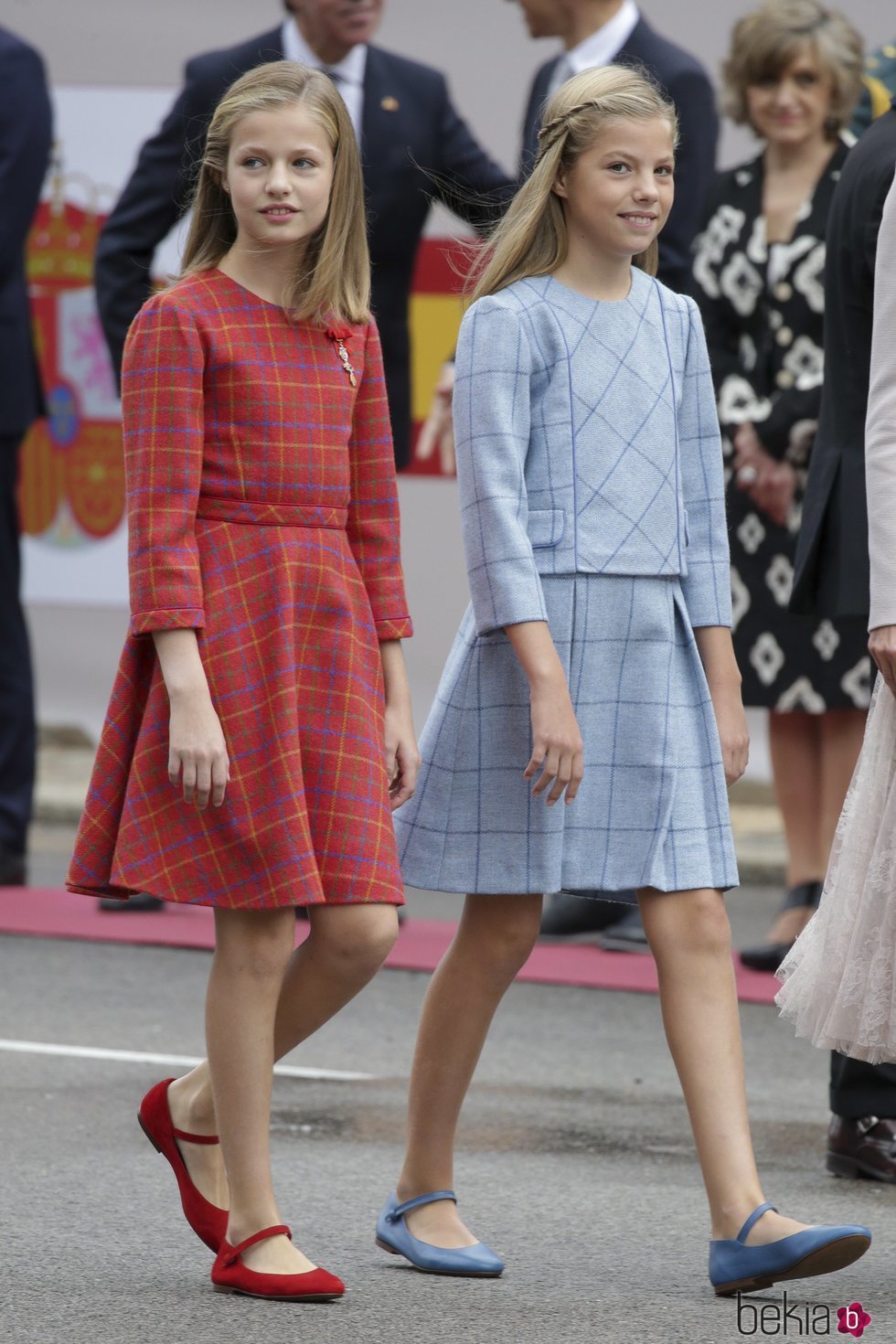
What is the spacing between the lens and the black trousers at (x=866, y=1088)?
4270mm

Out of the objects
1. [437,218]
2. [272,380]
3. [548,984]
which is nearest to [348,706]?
[272,380]

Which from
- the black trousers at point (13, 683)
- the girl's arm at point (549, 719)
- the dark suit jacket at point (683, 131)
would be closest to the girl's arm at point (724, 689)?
the girl's arm at point (549, 719)

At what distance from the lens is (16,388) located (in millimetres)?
7680

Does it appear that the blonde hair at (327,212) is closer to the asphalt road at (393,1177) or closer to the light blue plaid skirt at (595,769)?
the light blue plaid skirt at (595,769)

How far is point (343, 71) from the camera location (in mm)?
6688

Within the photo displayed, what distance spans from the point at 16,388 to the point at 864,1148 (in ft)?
14.1

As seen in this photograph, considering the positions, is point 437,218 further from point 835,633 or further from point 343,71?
point 835,633

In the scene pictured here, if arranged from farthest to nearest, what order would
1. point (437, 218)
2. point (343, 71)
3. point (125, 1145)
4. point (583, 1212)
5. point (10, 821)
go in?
point (437, 218) → point (10, 821) → point (343, 71) → point (125, 1145) → point (583, 1212)

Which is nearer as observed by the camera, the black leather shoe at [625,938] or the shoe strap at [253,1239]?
the shoe strap at [253,1239]

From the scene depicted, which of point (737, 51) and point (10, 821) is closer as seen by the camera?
point (737, 51)

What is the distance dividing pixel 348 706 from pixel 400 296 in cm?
353

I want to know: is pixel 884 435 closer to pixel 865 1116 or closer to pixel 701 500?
pixel 701 500

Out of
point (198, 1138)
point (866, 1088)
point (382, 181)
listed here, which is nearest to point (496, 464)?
point (198, 1138)

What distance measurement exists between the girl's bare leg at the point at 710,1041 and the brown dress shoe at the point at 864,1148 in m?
0.83
